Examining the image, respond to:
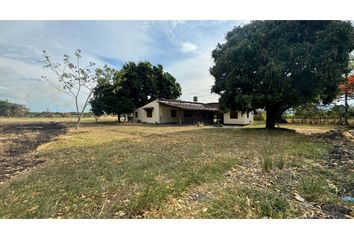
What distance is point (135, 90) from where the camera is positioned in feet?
78.8

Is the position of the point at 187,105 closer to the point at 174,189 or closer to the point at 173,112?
the point at 173,112

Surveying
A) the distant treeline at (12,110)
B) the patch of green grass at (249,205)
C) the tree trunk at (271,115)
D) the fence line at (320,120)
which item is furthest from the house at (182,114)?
the patch of green grass at (249,205)

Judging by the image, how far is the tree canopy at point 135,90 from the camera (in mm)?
22203

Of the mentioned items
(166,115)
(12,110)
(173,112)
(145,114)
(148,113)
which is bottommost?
(166,115)

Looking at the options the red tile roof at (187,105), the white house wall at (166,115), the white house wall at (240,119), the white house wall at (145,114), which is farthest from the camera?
the white house wall at (166,115)

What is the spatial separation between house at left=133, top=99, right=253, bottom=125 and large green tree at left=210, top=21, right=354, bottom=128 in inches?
316

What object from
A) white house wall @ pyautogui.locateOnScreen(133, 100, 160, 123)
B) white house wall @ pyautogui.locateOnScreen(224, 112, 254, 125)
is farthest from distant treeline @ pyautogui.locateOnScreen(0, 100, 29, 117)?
white house wall @ pyautogui.locateOnScreen(224, 112, 254, 125)

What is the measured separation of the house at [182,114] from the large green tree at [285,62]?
8035mm

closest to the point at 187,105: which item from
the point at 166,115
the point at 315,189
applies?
the point at 166,115

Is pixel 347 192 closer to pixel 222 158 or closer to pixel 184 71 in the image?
pixel 222 158

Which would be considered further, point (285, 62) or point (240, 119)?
point (240, 119)

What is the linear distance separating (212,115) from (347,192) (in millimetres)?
21008

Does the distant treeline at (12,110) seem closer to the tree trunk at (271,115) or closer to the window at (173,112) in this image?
the window at (173,112)

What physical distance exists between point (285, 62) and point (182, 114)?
44.6 feet
